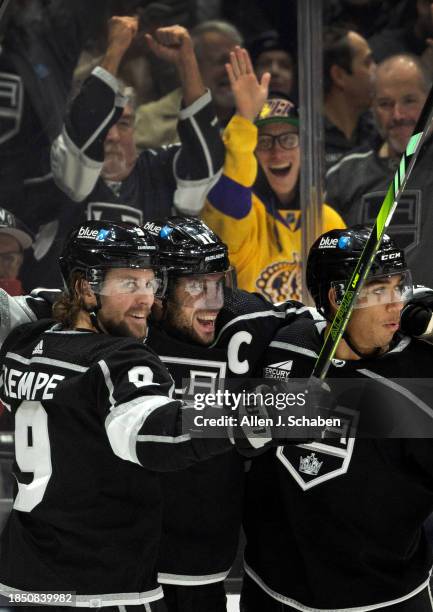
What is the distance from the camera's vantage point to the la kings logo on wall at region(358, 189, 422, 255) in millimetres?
3729

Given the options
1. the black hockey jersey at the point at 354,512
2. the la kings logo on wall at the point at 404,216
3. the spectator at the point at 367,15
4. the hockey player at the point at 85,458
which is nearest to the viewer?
the hockey player at the point at 85,458

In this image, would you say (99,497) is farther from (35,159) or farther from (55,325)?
(35,159)

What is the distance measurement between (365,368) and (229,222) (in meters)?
1.45

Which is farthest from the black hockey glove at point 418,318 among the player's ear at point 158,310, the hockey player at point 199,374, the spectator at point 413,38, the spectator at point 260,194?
the spectator at point 413,38

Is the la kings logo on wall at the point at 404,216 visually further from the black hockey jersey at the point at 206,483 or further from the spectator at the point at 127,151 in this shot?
the black hockey jersey at the point at 206,483

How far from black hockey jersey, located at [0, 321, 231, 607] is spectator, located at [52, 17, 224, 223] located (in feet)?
4.95

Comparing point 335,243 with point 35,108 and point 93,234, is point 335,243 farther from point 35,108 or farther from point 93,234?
point 35,108

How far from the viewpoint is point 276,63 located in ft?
12.4

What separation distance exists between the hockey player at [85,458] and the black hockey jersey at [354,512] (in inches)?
14.6

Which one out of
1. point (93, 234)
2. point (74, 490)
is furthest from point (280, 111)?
point (74, 490)

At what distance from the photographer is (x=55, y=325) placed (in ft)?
7.61

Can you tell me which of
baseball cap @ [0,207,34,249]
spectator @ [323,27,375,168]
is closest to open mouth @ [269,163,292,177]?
spectator @ [323,27,375,168]

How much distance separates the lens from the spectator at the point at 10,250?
360 cm

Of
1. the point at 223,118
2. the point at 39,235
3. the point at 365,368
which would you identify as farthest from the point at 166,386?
the point at 223,118
